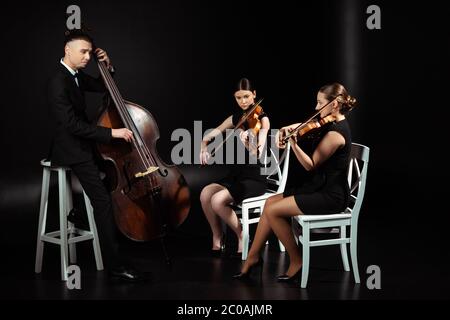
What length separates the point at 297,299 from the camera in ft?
11.5

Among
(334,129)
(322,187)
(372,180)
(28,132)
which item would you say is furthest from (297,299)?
(28,132)

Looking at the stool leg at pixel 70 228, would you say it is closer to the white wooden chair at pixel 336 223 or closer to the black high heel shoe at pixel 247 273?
the black high heel shoe at pixel 247 273

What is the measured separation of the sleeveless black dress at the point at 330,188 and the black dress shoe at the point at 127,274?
3.13ft

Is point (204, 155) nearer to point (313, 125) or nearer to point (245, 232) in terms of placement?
point (245, 232)

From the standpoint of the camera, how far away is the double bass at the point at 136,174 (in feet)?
12.5

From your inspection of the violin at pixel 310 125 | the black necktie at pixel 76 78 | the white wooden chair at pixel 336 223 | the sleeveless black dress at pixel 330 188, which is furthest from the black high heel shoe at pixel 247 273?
the black necktie at pixel 76 78

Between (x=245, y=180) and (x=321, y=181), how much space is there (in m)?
0.77

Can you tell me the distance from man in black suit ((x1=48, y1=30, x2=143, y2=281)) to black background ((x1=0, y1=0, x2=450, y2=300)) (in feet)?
3.47

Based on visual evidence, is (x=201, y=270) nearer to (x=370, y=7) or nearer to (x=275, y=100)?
(x=275, y=100)

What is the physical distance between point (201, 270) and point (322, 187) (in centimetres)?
Answer: 89

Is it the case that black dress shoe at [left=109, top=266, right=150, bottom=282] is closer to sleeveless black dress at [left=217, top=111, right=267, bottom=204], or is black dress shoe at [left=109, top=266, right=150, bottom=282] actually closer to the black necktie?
sleeveless black dress at [left=217, top=111, right=267, bottom=204]

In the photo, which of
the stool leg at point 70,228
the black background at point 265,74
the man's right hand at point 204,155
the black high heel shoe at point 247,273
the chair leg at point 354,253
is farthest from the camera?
the black background at point 265,74

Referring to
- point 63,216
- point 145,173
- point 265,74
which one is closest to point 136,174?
point 145,173

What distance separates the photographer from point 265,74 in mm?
5703
